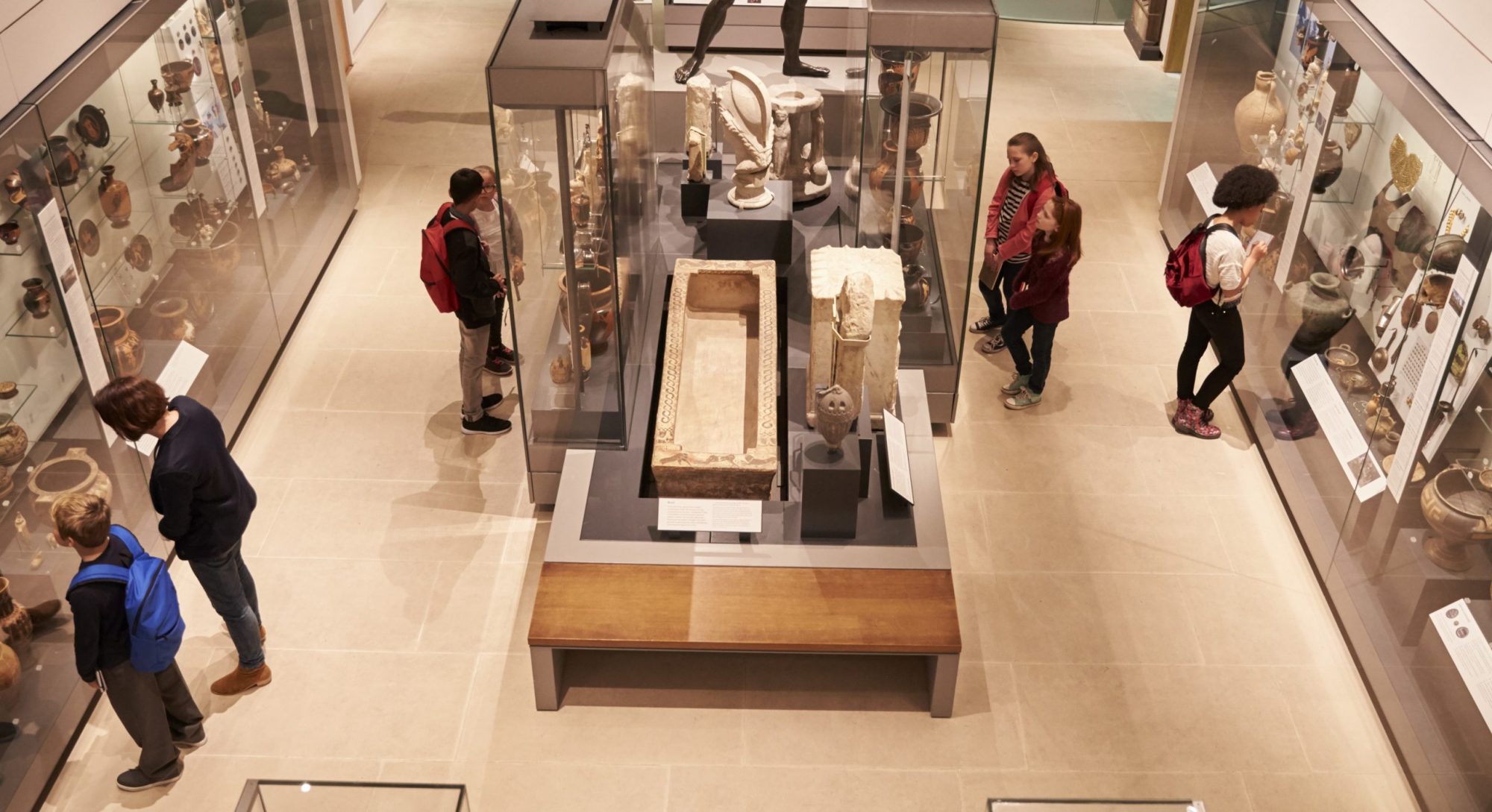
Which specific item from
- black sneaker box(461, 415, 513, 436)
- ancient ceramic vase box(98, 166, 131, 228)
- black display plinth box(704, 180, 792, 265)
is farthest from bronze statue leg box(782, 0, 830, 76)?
ancient ceramic vase box(98, 166, 131, 228)

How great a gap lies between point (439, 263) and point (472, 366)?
59 cm

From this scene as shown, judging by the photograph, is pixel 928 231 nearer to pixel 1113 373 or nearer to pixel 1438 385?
pixel 1113 373

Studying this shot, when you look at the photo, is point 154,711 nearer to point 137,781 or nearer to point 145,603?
point 137,781

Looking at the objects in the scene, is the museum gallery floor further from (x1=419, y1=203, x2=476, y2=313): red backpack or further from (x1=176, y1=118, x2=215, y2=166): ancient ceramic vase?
(x1=176, y1=118, x2=215, y2=166): ancient ceramic vase

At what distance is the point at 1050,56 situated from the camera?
1189 cm

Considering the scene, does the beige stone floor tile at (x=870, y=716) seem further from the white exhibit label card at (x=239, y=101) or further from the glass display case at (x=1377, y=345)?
the white exhibit label card at (x=239, y=101)

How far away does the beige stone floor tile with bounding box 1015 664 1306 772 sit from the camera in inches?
205

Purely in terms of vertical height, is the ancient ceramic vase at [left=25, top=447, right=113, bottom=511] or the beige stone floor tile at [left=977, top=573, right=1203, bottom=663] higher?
the ancient ceramic vase at [left=25, top=447, right=113, bottom=511]

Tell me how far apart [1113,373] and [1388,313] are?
1.92 meters

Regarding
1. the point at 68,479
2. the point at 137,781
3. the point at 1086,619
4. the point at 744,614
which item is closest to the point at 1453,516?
the point at 1086,619

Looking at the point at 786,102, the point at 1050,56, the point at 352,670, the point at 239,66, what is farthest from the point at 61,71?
the point at 1050,56

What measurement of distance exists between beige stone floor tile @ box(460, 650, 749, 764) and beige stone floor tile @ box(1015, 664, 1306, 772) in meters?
1.27

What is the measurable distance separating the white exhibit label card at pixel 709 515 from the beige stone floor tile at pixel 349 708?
1079mm

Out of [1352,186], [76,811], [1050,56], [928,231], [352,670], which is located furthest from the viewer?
[1050,56]
